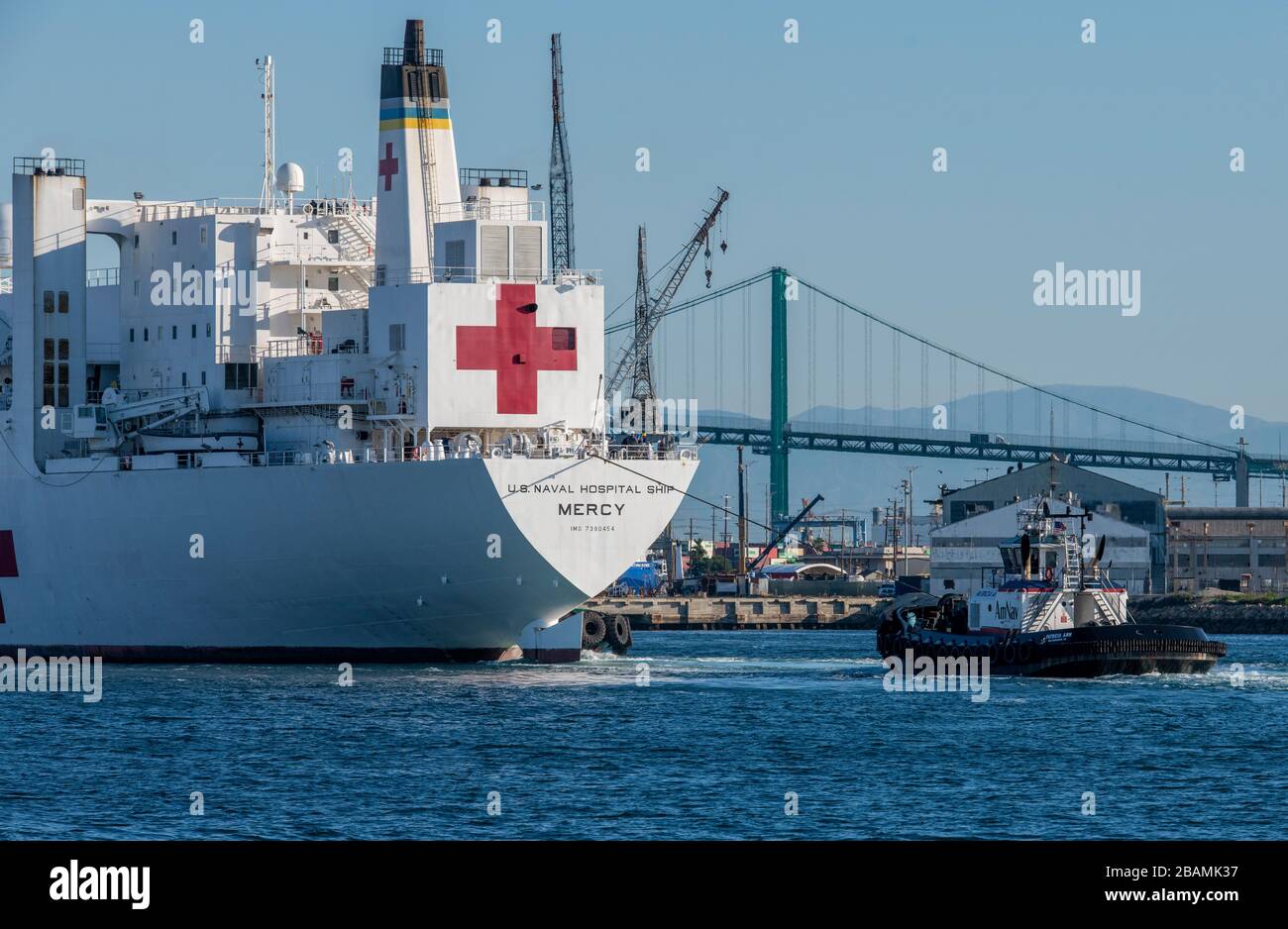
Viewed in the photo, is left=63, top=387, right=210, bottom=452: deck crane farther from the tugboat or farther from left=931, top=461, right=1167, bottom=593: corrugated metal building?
left=931, top=461, right=1167, bottom=593: corrugated metal building

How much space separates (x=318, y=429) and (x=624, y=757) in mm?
17154

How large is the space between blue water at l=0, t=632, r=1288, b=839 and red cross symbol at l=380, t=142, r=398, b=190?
1132cm

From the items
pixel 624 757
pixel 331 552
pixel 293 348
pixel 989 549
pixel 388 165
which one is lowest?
pixel 624 757

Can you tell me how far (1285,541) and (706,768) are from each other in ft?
263

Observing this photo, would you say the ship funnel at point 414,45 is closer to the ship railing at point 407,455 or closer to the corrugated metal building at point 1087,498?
the ship railing at point 407,455

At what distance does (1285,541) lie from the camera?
100 meters

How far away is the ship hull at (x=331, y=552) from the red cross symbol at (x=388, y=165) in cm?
776

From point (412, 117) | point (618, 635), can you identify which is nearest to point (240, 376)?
point (412, 117)

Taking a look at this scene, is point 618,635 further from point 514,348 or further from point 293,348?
point 514,348

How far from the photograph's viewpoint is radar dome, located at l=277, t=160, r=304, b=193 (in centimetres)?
4699

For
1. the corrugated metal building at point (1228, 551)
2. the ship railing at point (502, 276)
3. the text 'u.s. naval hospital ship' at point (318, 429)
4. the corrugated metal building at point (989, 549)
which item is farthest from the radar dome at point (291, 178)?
the corrugated metal building at point (1228, 551)

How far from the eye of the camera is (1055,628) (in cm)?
4403

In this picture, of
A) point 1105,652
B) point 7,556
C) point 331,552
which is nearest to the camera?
point 331,552

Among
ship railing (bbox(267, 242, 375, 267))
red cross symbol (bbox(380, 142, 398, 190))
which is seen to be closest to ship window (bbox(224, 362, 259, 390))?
ship railing (bbox(267, 242, 375, 267))
